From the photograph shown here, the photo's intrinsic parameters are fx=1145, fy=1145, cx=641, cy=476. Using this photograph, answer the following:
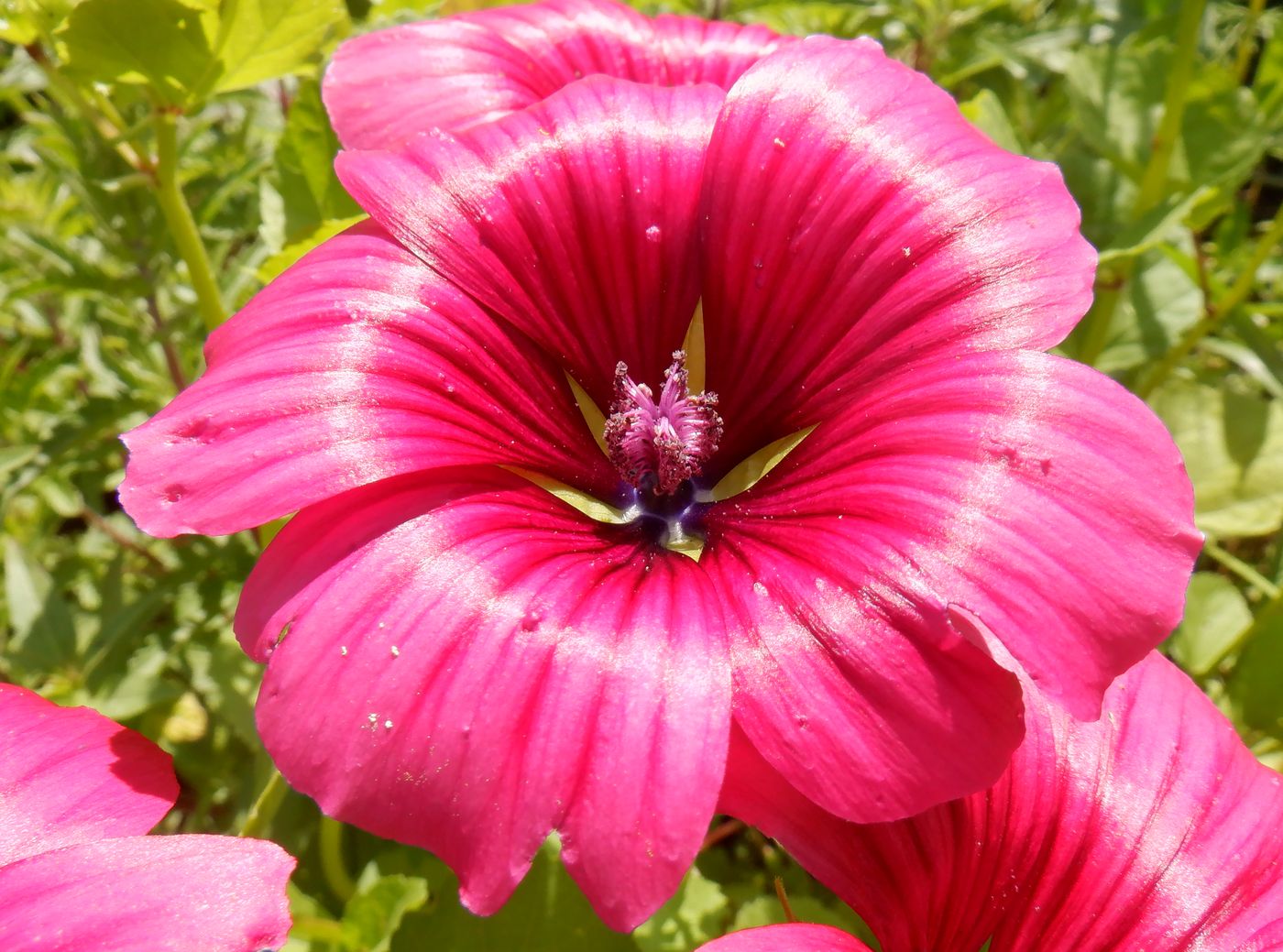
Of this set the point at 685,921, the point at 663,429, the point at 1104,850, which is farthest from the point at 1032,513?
the point at 685,921

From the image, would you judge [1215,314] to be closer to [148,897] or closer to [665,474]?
[665,474]

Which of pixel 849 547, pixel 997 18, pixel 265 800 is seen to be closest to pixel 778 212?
pixel 849 547

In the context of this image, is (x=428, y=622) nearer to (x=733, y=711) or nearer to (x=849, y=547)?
(x=733, y=711)

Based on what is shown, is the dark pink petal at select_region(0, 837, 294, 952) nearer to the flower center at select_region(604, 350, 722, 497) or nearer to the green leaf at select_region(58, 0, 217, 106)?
the flower center at select_region(604, 350, 722, 497)

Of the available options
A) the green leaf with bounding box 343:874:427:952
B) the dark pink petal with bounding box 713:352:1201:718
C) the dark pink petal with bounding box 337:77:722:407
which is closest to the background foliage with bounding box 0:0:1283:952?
the green leaf with bounding box 343:874:427:952

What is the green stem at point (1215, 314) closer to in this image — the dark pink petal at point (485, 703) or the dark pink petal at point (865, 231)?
the dark pink petal at point (865, 231)

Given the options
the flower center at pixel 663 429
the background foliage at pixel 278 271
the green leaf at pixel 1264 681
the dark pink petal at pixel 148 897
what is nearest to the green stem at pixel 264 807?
the background foliage at pixel 278 271
